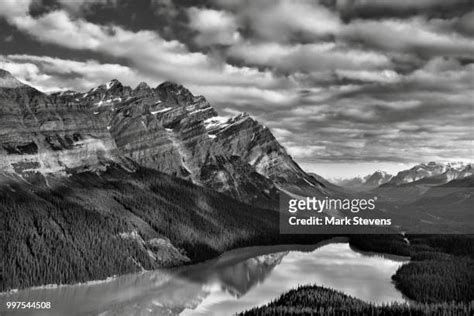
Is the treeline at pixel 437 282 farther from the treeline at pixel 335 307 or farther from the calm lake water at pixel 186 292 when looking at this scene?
the treeline at pixel 335 307

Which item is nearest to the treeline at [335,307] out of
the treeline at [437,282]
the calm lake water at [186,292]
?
the calm lake water at [186,292]

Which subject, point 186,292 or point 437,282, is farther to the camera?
point 437,282

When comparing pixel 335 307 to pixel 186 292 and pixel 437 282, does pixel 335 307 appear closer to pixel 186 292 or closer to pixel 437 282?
pixel 186 292

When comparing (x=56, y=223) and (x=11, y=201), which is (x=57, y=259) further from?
(x=11, y=201)

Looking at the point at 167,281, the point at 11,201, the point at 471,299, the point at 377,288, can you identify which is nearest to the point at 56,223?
the point at 11,201

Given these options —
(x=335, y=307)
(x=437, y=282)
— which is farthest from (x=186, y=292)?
(x=437, y=282)

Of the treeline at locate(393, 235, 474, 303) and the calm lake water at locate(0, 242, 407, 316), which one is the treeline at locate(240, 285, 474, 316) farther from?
the treeline at locate(393, 235, 474, 303)

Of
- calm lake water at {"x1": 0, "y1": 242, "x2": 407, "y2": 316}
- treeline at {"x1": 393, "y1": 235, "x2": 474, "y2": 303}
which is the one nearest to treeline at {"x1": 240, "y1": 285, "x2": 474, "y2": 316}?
calm lake water at {"x1": 0, "y1": 242, "x2": 407, "y2": 316}

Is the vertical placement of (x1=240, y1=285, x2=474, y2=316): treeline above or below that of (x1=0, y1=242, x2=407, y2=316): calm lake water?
above
